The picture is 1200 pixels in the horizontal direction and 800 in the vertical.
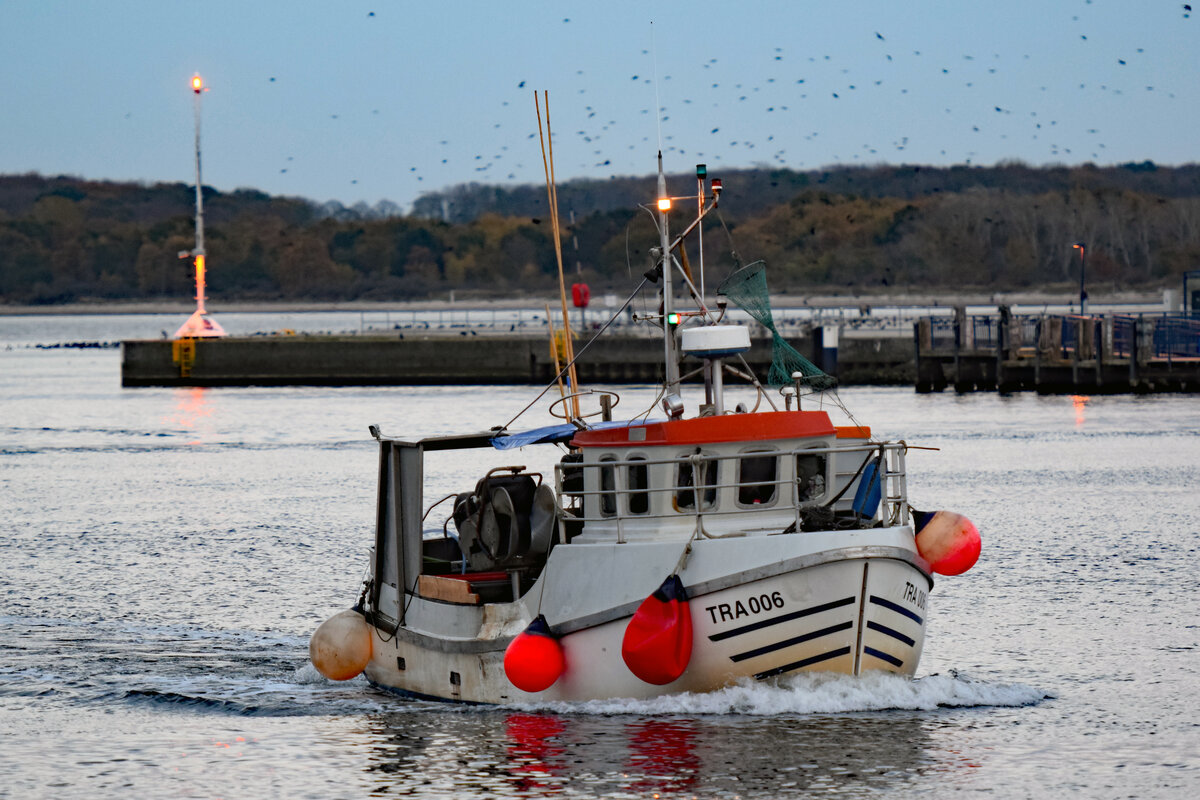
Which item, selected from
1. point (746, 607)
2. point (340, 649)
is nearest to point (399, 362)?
point (340, 649)

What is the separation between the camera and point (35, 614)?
2395 cm

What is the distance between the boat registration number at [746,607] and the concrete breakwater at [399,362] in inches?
2568

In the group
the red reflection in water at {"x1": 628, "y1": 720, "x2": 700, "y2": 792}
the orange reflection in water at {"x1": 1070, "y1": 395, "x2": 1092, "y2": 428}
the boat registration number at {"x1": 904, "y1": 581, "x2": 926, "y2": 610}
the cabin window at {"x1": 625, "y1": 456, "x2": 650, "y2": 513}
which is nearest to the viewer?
the red reflection in water at {"x1": 628, "y1": 720, "x2": 700, "y2": 792}

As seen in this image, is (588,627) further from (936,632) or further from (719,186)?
(936,632)

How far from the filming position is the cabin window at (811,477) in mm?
15789

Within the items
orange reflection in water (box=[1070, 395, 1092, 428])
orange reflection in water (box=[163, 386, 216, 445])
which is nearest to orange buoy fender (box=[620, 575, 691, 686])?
orange reflection in water (box=[163, 386, 216, 445])

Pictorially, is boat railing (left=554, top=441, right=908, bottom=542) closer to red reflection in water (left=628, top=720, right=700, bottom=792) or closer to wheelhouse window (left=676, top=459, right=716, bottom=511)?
wheelhouse window (left=676, top=459, right=716, bottom=511)

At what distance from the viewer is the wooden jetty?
64938 mm

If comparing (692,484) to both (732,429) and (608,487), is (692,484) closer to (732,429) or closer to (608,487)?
(732,429)

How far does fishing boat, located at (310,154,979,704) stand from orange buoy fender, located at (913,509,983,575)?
0.01m

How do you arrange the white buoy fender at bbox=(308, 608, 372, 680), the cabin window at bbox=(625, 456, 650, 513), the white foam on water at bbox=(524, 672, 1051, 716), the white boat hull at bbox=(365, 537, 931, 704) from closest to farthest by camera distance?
the white boat hull at bbox=(365, 537, 931, 704) < the white foam on water at bbox=(524, 672, 1051, 716) < the cabin window at bbox=(625, 456, 650, 513) < the white buoy fender at bbox=(308, 608, 372, 680)

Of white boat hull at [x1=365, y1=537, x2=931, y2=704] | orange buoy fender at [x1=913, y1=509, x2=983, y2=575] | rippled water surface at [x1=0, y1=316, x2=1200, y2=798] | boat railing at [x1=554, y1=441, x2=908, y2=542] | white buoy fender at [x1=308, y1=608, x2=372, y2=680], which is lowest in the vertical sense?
rippled water surface at [x1=0, y1=316, x2=1200, y2=798]

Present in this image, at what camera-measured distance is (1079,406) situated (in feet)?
218

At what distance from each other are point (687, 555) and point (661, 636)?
81cm
